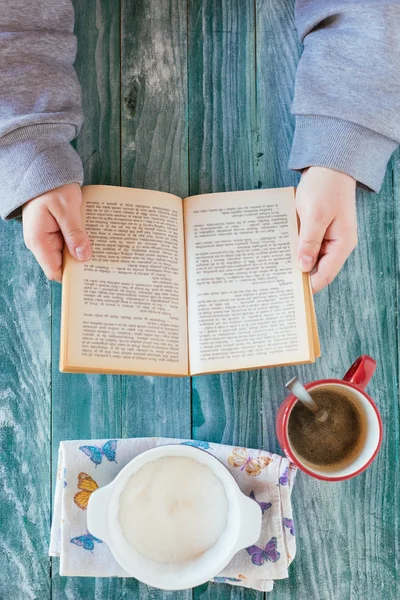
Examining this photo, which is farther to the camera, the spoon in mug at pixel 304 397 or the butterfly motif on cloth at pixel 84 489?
the butterfly motif on cloth at pixel 84 489

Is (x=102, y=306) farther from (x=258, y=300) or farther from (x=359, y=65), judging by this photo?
(x=359, y=65)

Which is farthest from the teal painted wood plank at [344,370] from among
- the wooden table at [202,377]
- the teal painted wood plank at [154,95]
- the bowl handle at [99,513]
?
the bowl handle at [99,513]

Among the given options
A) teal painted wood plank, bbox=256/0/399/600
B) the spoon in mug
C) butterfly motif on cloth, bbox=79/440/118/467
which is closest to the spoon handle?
the spoon in mug

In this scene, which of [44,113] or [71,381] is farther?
[71,381]

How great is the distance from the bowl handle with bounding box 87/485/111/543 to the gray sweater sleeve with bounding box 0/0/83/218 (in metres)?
0.36

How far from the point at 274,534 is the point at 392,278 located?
38 cm

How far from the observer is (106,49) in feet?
3.04

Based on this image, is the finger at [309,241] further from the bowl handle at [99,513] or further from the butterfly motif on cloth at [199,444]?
the bowl handle at [99,513]

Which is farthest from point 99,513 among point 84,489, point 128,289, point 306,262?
point 306,262

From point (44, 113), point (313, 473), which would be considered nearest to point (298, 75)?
point (44, 113)

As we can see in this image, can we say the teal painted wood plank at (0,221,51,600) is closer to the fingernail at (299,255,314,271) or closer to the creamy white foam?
the creamy white foam

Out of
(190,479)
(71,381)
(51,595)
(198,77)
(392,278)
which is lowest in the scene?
(51,595)

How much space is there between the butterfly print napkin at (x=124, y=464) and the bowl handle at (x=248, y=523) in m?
0.04

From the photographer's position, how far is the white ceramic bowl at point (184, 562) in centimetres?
80
